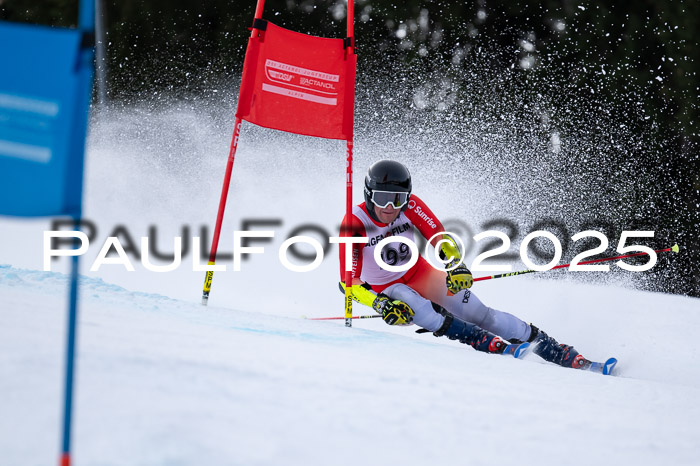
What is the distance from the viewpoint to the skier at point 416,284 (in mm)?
4074

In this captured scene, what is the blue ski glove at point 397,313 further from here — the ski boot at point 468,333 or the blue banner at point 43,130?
the blue banner at point 43,130

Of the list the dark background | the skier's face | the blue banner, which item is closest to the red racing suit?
the skier's face

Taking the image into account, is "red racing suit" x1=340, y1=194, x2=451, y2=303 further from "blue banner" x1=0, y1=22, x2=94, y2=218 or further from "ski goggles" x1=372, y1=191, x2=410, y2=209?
"blue banner" x1=0, y1=22, x2=94, y2=218

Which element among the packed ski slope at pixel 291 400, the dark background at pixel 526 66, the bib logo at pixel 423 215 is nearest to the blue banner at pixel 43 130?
the packed ski slope at pixel 291 400

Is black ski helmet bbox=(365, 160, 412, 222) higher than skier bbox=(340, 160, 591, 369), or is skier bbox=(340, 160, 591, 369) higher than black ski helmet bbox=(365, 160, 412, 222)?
black ski helmet bbox=(365, 160, 412, 222)

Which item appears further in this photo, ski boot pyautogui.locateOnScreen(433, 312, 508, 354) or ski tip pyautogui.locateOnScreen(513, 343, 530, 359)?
ski boot pyautogui.locateOnScreen(433, 312, 508, 354)

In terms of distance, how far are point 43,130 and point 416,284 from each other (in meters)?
3.45

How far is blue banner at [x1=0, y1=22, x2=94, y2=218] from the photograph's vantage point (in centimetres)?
150

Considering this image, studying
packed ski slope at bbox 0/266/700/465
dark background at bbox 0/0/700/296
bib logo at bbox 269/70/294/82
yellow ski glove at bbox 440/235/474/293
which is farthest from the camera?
dark background at bbox 0/0/700/296

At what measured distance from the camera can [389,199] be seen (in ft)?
14.3

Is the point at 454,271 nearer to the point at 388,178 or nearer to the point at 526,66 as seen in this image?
the point at 388,178

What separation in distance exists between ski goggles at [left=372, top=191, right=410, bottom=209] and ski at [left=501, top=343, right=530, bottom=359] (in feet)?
3.90

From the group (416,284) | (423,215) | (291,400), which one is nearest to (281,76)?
(423,215)

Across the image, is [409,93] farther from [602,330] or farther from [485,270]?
[602,330]
